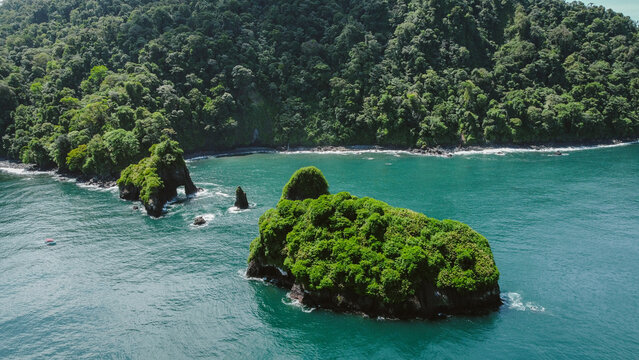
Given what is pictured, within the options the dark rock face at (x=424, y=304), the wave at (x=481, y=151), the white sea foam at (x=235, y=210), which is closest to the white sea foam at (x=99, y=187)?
the white sea foam at (x=235, y=210)

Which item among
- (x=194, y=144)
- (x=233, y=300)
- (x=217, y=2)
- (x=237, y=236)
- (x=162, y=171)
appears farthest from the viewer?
(x=217, y=2)

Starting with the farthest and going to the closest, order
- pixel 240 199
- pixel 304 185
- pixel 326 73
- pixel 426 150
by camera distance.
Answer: pixel 326 73 < pixel 426 150 < pixel 240 199 < pixel 304 185

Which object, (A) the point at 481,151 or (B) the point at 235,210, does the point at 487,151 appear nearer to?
(A) the point at 481,151

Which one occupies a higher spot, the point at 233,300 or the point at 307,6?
the point at 307,6

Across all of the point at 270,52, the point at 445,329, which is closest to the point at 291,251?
the point at 445,329

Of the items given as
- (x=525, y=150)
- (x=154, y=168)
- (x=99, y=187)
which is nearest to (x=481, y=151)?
(x=525, y=150)

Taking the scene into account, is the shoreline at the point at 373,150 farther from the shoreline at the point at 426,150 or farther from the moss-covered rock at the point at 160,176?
the moss-covered rock at the point at 160,176

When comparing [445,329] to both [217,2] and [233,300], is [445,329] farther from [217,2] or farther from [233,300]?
[217,2]
